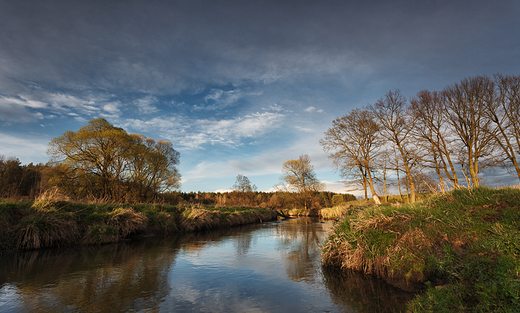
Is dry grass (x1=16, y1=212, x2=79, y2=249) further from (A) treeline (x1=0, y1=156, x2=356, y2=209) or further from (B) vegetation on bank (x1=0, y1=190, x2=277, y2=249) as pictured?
(A) treeline (x1=0, y1=156, x2=356, y2=209)

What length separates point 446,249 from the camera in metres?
4.51

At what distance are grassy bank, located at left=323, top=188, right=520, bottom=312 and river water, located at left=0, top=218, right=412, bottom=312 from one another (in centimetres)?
58

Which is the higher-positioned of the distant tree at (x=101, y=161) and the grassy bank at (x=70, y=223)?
the distant tree at (x=101, y=161)

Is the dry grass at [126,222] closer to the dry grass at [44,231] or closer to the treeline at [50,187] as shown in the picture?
the dry grass at [44,231]

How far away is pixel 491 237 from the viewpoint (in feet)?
13.4

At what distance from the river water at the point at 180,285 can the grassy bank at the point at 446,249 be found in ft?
1.89

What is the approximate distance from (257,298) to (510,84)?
24.7 metres

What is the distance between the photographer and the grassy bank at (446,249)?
3.11 m

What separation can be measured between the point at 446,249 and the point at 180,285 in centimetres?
580

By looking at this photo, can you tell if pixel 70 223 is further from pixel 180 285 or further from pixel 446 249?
pixel 446 249

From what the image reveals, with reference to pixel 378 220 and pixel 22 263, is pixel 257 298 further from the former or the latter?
pixel 22 263

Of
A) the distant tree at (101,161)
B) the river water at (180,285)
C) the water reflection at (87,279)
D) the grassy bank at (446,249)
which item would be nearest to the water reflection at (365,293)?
the river water at (180,285)

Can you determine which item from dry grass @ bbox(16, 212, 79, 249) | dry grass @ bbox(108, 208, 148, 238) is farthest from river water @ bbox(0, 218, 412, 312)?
dry grass @ bbox(108, 208, 148, 238)

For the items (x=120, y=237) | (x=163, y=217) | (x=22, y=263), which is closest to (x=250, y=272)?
(x=22, y=263)
